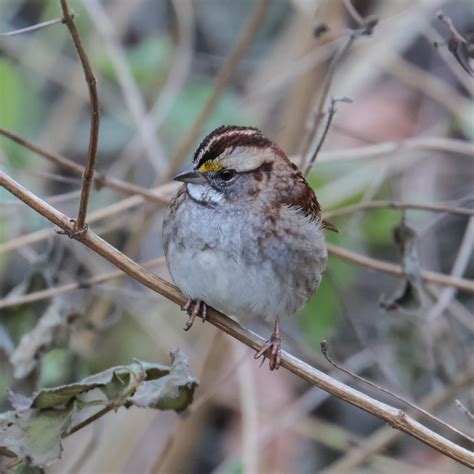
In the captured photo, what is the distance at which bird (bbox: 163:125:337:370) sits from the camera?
260 cm

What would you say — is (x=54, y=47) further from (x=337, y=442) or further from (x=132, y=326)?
→ (x=337, y=442)

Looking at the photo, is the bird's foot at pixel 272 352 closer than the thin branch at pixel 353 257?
Yes

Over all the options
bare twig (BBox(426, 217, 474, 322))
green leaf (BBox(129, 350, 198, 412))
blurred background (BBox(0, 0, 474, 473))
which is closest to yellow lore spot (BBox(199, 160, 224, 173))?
blurred background (BBox(0, 0, 474, 473))

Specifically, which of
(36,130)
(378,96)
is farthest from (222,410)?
(378,96)

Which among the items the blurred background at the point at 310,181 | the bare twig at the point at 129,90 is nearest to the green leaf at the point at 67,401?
the blurred background at the point at 310,181

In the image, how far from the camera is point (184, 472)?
4.17 m

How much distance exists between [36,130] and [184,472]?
1693 mm

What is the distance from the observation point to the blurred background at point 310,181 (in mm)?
3246

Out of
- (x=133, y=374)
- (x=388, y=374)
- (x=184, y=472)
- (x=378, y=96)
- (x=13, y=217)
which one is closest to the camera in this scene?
(x=133, y=374)

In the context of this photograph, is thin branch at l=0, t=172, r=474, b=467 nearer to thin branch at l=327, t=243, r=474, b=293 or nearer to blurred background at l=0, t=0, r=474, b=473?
blurred background at l=0, t=0, r=474, b=473

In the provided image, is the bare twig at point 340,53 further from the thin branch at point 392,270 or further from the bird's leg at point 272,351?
the bird's leg at point 272,351

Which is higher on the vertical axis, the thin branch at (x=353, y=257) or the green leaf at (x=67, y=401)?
the thin branch at (x=353, y=257)

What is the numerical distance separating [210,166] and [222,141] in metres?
0.08

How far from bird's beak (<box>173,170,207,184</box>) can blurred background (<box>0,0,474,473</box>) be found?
0.45 meters
